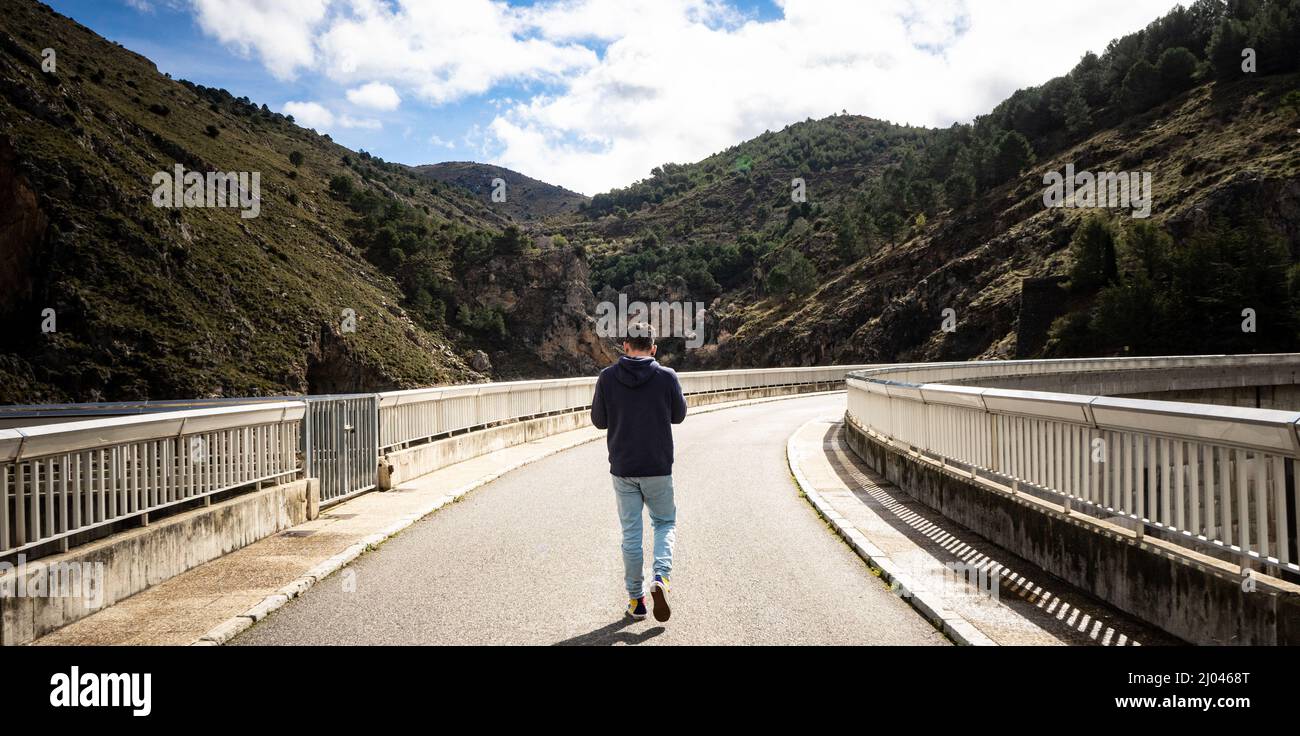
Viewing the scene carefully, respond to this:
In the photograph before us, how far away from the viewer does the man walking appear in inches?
212

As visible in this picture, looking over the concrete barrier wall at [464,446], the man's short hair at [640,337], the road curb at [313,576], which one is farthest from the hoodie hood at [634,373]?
the concrete barrier wall at [464,446]

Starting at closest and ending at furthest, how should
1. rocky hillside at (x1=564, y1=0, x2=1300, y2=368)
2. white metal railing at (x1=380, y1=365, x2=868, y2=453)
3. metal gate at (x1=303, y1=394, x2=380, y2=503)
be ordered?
metal gate at (x1=303, y1=394, x2=380, y2=503)
white metal railing at (x1=380, y1=365, x2=868, y2=453)
rocky hillside at (x1=564, y1=0, x2=1300, y2=368)

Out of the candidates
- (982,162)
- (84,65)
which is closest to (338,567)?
(84,65)

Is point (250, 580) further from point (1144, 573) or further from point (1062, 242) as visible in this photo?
A: point (1062, 242)

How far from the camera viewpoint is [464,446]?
15.3 metres

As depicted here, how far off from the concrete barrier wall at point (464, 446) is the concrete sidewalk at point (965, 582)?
5950mm

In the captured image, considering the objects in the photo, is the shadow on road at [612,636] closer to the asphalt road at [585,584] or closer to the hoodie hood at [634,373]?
the asphalt road at [585,584]

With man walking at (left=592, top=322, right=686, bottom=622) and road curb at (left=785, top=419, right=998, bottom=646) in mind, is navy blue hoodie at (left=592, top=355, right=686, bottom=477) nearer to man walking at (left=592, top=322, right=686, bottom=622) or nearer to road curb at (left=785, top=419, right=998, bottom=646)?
man walking at (left=592, top=322, right=686, bottom=622)

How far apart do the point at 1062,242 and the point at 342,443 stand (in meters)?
79.3

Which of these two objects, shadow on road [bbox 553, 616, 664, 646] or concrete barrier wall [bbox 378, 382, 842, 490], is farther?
concrete barrier wall [bbox 378, 382, 842, 490]

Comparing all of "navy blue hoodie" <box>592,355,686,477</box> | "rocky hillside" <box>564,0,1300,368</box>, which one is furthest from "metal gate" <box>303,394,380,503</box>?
"rocky hillside" <box>564,0,1300,368</box>

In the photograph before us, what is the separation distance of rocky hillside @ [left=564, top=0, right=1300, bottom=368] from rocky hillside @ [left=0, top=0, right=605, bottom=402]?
44.7 m

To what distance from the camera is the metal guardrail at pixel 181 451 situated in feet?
17.4

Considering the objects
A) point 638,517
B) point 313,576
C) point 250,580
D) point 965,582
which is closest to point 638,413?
point 638,517
